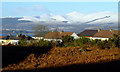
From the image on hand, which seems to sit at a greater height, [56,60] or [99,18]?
[56,60]

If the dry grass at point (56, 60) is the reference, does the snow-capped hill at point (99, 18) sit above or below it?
below

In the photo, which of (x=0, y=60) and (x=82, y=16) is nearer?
(x=0, y=60)

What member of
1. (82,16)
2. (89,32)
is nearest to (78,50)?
(89,32)

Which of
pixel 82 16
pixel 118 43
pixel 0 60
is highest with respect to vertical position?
pixel 0 60

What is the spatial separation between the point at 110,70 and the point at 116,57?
1.46 metres

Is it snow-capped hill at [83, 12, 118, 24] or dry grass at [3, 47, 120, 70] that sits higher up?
dry grass at [3, 47, 120, 70]

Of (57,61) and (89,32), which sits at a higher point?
(57,61)

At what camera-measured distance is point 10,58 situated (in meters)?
7.11

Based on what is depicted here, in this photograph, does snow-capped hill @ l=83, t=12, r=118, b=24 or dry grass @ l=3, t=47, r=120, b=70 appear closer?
dry grass @ l=3, t=47, r=120, b=70

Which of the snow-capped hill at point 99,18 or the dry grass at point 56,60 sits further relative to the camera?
the snow-capped hill at point 99,18

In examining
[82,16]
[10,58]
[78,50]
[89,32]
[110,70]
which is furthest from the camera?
[82,16]

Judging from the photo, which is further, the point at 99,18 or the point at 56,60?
the point at 99,18

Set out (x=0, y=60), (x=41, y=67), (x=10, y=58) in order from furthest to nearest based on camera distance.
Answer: (x=10, y=58), (x=0, y=60), (x=41, y=67)

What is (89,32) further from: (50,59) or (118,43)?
(50,59)
